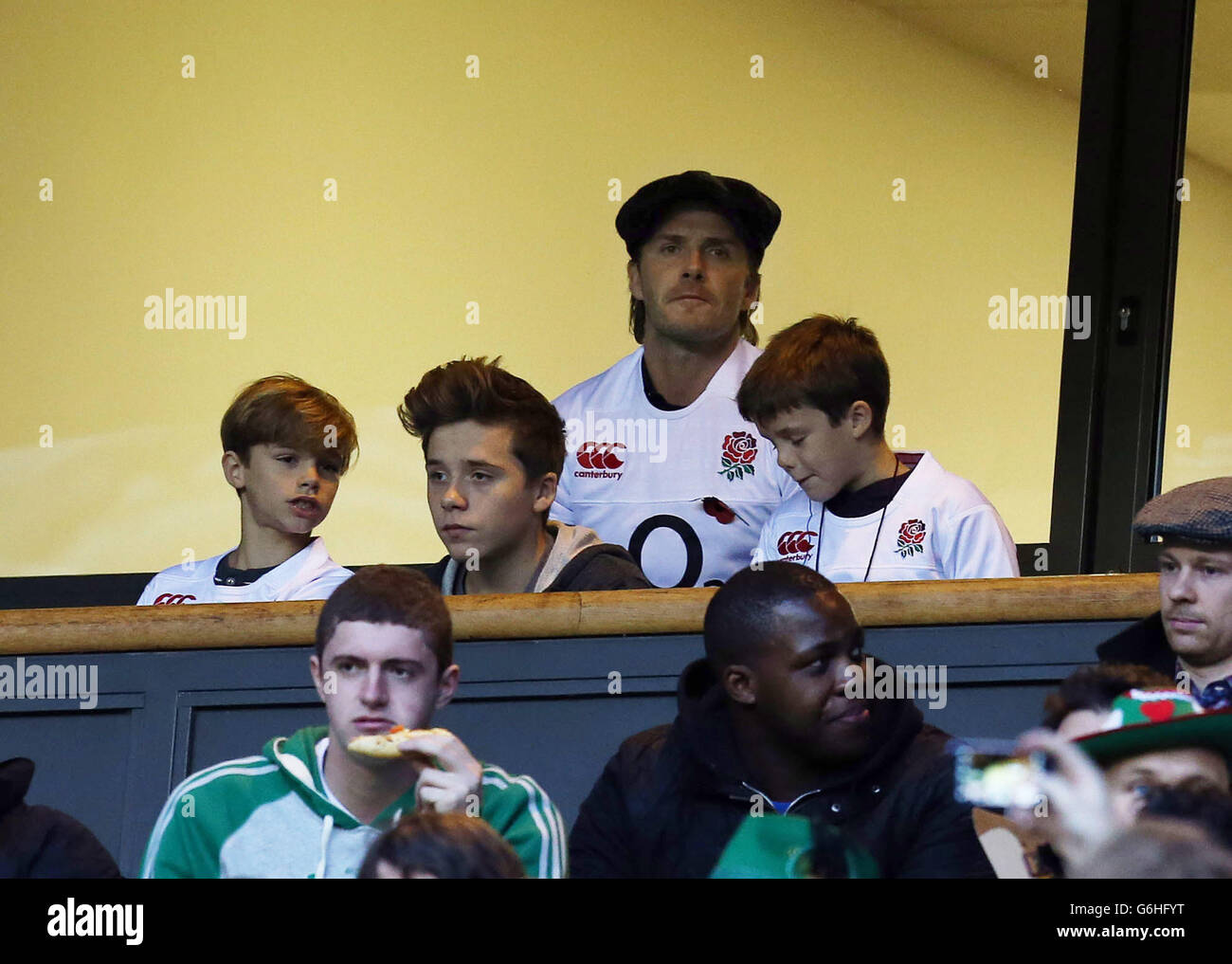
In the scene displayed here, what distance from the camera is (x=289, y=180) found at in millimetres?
4934

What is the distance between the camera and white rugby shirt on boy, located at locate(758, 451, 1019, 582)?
120 inches

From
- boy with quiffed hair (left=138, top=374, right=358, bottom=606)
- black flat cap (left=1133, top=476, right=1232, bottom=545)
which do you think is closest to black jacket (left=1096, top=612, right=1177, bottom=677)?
black flat cap (left=1133, top=476, right=1232, bottom=545)

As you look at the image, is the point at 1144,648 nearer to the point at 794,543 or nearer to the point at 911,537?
the point at 911,537

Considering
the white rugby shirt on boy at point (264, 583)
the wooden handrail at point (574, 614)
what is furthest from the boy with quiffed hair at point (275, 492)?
the wooden handrail at point (574, 614)

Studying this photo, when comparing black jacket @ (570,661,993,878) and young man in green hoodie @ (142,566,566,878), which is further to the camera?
young man in green hoodie @ (142,566,566,878)

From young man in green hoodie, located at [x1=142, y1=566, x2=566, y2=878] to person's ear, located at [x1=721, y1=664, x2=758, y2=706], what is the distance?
311 millimetres

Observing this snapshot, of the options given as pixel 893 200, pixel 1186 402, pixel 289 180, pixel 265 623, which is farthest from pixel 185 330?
pixel 1186 402

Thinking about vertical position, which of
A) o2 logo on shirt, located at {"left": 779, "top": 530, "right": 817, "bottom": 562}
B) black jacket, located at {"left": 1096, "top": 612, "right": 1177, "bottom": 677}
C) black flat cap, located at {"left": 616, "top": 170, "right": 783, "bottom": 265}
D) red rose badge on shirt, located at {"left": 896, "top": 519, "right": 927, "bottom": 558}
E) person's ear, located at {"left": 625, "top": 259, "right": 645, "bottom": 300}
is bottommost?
black jacket, located at {"left": 1096, "top": 612, "right": 1177, "bottom": 677}

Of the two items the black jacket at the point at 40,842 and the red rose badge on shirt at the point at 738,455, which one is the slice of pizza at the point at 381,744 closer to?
the black jacket at the point at 40,842

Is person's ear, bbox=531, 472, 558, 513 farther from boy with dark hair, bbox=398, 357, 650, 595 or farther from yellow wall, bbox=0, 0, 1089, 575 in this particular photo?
yellow wall, bbox=0, 0, 1089, 575

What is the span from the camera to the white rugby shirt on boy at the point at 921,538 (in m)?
3.04

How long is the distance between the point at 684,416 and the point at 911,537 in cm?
67

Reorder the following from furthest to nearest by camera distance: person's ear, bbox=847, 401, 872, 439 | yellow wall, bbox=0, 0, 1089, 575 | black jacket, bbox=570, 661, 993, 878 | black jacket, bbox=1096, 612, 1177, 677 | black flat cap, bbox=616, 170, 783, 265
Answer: yellow wall, bbox=0, 0, 1089, 575
black flat cap, bbox=616, 170, 783, 265
person's ear, bbox=847, 401, 872, 439
black jacket, bbox=1096, 612, 1177, 677
black jacket, bbox=570, 661, 993, 878
